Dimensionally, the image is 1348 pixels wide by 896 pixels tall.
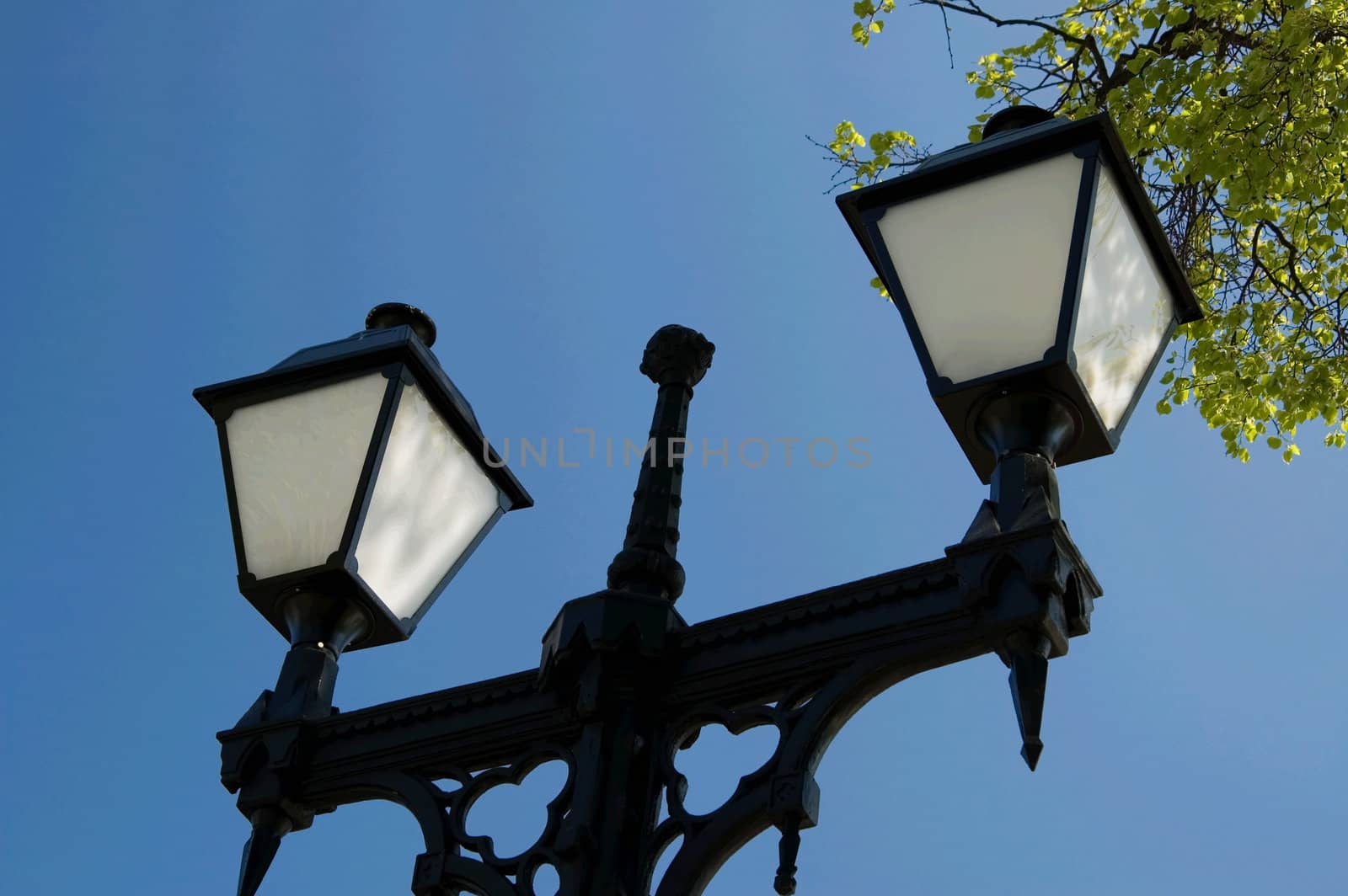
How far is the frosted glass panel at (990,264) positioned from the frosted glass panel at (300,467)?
1030 millimetres

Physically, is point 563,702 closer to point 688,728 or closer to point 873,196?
point 688,728

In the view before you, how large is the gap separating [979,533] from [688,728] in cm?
57

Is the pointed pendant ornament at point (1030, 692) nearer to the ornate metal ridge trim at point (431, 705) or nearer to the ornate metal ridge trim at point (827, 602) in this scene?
the ornate metal ridge trim at point (827, 602)

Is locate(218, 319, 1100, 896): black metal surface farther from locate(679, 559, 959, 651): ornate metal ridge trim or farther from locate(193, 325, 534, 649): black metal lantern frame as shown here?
locate(193, 325, 534, 649): black metal lantern frame

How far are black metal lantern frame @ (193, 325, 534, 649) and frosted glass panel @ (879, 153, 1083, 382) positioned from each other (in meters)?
0.94

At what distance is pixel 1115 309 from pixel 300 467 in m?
1.47

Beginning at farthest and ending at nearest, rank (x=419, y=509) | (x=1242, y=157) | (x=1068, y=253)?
(x=1242, y=157), (x=419, y=509), (x=1068, y=253)

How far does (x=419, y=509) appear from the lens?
3000 millimetres

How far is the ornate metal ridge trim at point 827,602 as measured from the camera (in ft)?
7.70

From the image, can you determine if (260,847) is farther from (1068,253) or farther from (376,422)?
(1068,253)

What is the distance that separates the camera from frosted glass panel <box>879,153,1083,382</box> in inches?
93.9

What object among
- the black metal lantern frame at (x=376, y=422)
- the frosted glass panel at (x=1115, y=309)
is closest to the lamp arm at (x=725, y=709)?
the black metal lantern frame at (x=376, y=422)

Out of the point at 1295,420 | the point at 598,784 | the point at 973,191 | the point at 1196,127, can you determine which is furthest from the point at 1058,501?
the point at 1295,420

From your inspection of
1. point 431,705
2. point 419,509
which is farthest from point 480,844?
point 419,509
